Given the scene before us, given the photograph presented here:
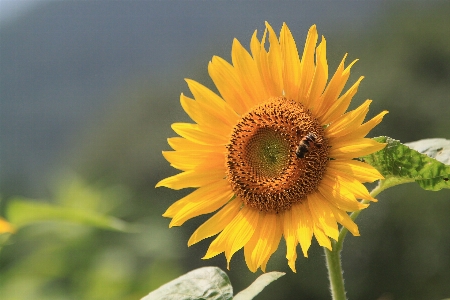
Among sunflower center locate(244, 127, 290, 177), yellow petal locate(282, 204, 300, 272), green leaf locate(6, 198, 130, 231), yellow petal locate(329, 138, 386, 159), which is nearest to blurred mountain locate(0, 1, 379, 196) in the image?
green leaf locate(6, 198, 130, 231)

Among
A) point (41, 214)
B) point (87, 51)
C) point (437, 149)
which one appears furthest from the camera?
point (87, 51)

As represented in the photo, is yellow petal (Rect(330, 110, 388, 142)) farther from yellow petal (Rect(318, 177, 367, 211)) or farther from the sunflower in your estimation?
yellow petal (Rect(318, 177, 367, 211))

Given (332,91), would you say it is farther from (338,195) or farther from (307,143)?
(338,195)

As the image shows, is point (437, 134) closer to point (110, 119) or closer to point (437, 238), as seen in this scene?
point (437, 238)

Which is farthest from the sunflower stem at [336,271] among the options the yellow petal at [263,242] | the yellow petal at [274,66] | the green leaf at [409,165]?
the yellow petal at [274,66]

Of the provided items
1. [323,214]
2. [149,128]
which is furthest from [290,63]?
[149,128]

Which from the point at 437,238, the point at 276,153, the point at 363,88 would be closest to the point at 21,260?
the point at 276,153
